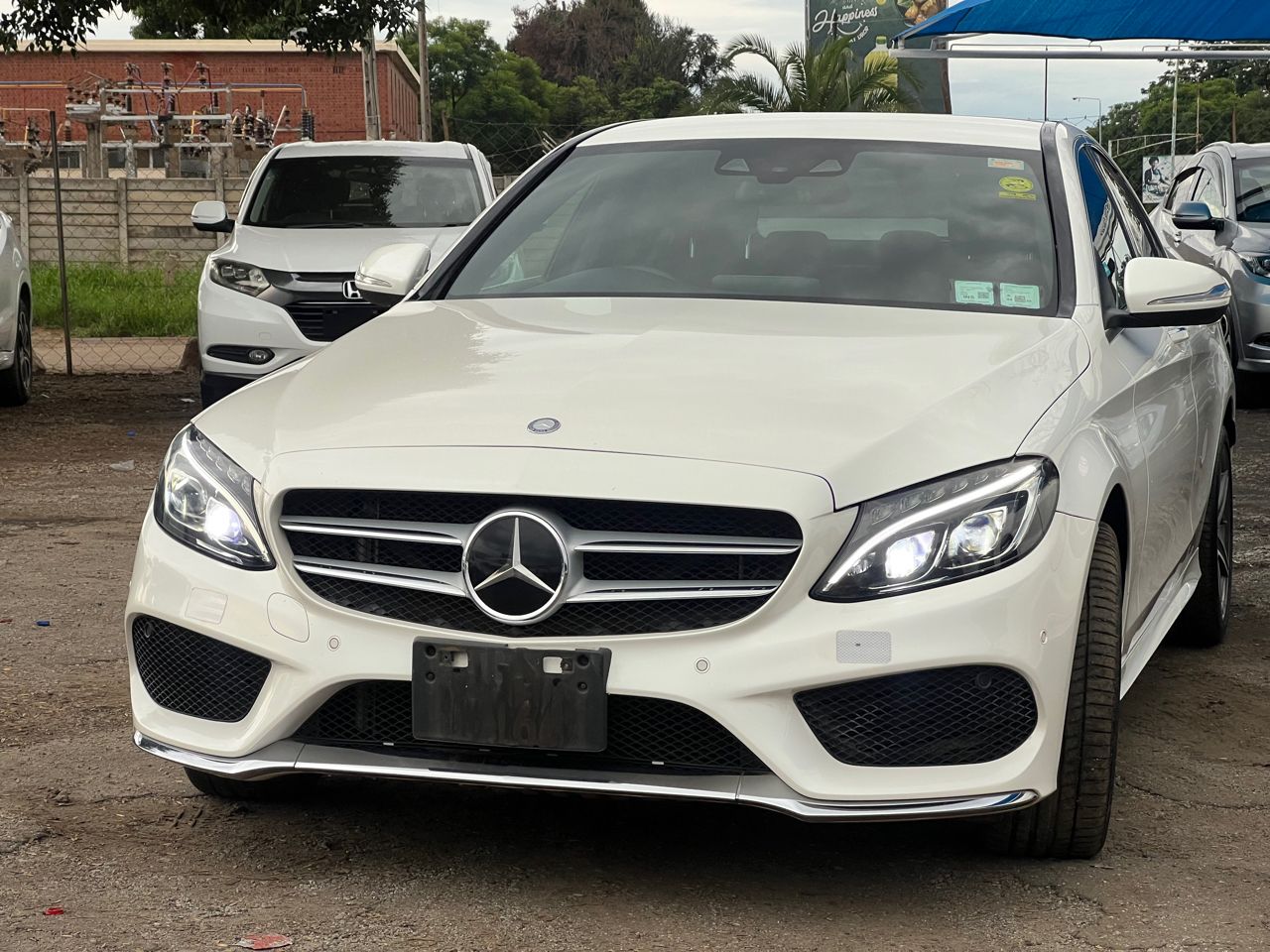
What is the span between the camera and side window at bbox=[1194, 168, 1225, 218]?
12.5 metres

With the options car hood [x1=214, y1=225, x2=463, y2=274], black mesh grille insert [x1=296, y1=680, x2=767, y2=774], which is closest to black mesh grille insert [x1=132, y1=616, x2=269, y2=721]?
black mesh grille insert [x1=296, y1=680, x2=767, y2=774]

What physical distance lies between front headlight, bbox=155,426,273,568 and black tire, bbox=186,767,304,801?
0.65 meters

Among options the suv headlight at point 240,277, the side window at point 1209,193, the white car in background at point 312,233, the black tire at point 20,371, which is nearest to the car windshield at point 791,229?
the white car in background at point 312,233

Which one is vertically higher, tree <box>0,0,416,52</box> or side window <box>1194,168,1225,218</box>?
tree <box>0,0,416,52</box>

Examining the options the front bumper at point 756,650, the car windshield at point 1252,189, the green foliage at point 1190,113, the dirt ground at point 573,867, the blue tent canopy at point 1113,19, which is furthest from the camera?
the green foliage at point 1190,113

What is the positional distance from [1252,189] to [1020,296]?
9.10m

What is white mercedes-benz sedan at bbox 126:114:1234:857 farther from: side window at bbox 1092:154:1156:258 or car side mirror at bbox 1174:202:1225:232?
car side mirror at bbox 1174:202:1225:232

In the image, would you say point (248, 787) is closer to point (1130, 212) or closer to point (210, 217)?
point (1130, 212)

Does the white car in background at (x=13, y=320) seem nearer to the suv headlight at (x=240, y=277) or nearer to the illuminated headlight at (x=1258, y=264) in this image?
the suv headlight at (x=240, y=277)

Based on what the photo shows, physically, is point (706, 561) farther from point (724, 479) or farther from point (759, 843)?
point (759, 843)

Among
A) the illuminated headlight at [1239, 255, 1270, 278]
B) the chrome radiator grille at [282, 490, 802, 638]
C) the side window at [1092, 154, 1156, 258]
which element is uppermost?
the side window at [1092, 154, 1156, 258]

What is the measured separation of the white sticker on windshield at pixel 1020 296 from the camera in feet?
13.4

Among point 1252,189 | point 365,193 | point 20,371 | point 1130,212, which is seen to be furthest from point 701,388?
point 1252,189

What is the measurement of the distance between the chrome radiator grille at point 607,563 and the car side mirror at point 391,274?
156cm
